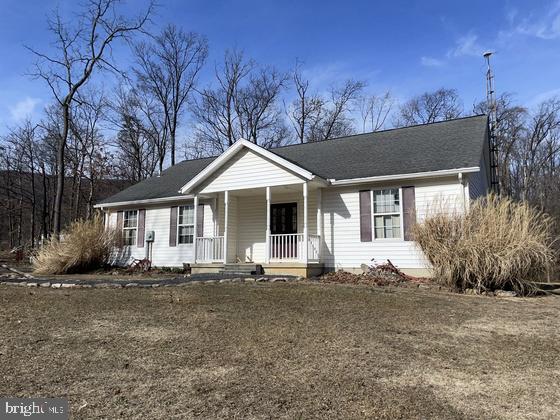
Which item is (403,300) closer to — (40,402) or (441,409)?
(441,409)

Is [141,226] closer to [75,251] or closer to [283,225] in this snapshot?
[75,251]

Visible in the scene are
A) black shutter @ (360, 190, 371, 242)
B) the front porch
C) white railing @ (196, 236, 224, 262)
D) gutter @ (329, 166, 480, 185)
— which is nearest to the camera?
gutter @ (329, 166, 480, 185)

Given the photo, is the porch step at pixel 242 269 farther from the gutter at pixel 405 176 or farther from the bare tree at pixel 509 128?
the bare tree at pixel 509 128

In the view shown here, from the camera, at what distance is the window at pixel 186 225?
51.6 feet

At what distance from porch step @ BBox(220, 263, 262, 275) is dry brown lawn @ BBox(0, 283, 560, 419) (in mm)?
5185

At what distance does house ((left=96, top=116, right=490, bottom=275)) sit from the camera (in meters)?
11.7

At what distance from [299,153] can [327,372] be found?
13378 millimetres

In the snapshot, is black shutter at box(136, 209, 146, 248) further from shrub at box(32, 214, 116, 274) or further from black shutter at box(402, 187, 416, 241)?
black shutter at box(402, 187, 416, 241)

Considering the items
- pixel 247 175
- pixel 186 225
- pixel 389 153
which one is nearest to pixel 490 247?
pixel 389 153

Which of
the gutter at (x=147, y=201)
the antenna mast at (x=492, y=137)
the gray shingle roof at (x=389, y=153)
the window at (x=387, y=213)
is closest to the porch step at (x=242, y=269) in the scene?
the gutter at (x=147, y=201)

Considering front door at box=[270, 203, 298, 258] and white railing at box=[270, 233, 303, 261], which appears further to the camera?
front door at box=[270, 203, 298, 258]

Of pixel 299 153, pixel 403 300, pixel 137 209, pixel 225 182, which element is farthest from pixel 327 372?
pixel 137 209

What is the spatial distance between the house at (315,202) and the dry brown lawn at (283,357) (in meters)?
4.49

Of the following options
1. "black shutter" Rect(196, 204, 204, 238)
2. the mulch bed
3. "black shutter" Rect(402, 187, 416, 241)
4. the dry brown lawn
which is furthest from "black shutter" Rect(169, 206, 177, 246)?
"black shutter" Rect(402, 187, 416, 241)
